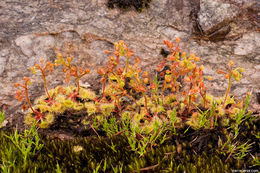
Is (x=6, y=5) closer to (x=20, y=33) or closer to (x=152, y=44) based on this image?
(x=20, y=33)

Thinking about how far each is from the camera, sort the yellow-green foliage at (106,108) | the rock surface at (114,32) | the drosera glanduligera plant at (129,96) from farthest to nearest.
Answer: the rock surface at (114,32), the yellow-green foliage at (106,108), the drosera glanduligera plant at (129,96)

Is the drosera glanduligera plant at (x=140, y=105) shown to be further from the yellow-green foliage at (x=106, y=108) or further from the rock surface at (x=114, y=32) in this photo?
the rock surface at (x=114, y=32)

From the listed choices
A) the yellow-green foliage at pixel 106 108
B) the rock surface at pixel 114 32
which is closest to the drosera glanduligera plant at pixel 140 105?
the yellow-green foliage at pixel 106 108

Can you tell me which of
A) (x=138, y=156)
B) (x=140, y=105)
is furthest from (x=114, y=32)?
(x=138, y=156)

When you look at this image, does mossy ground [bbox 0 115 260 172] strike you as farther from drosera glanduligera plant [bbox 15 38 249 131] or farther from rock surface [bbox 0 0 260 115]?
rock surface [bbox 0 0 260 115]

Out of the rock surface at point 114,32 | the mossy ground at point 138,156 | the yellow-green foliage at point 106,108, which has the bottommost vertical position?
the mossy ground at point 138,156

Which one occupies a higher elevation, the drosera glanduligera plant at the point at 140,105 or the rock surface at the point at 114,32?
the rock surface at the point at 114,32

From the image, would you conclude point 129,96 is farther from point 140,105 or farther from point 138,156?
point 138,156

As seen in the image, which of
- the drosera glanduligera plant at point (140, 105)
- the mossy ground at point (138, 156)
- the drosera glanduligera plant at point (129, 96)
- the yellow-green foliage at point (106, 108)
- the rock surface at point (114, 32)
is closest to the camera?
the mossy ground at point (138, 156)
